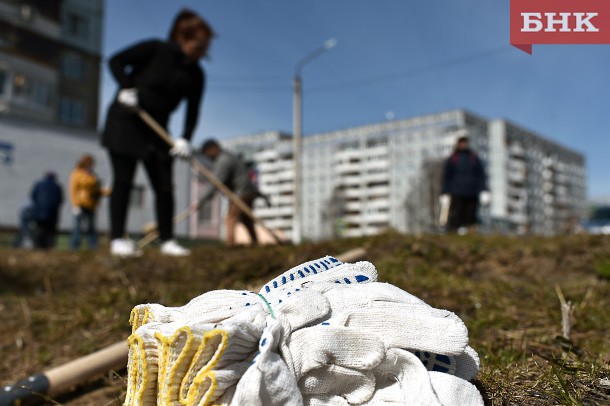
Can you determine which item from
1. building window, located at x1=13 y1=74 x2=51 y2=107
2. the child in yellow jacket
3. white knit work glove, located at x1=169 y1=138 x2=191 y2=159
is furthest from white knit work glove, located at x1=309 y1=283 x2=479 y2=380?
building window, located at x1=13 y1=74 x2=51 y2=107

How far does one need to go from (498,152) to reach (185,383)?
97425 mm

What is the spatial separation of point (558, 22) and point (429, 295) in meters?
1.45

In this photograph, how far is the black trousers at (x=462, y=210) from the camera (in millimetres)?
8727

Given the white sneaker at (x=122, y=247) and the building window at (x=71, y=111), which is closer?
the white sneaker at (x=122, y=247)

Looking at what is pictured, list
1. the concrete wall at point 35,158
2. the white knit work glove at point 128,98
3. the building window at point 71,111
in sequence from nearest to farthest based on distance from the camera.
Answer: the white knit work glove at point 128,98
the concrete wall at point 35,158
the building window at point 71,111

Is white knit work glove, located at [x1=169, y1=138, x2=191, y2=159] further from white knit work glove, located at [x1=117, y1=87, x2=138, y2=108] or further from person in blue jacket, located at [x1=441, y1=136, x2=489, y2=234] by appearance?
person in blue jacket, located at [x1=441, y1=136, x2=489, y2=234]

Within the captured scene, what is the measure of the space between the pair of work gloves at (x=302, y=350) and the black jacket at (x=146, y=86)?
405 cm

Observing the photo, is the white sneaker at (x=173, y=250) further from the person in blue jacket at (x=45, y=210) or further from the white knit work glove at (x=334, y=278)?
the person in blue jacket at (x=45, y=210)

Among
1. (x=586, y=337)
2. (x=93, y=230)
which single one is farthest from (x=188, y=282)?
(x=93, y=230)

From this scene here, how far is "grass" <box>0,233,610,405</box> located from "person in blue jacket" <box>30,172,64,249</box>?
5.36 meters

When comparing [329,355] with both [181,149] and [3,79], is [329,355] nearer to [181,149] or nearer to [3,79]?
[181,149]

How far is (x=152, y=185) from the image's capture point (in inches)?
204

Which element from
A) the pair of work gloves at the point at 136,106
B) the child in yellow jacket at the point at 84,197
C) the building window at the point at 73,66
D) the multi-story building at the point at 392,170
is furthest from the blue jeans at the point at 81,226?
the multi-story building at the point at 392,170

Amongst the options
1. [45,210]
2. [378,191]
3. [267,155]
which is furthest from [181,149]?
[267,155]
